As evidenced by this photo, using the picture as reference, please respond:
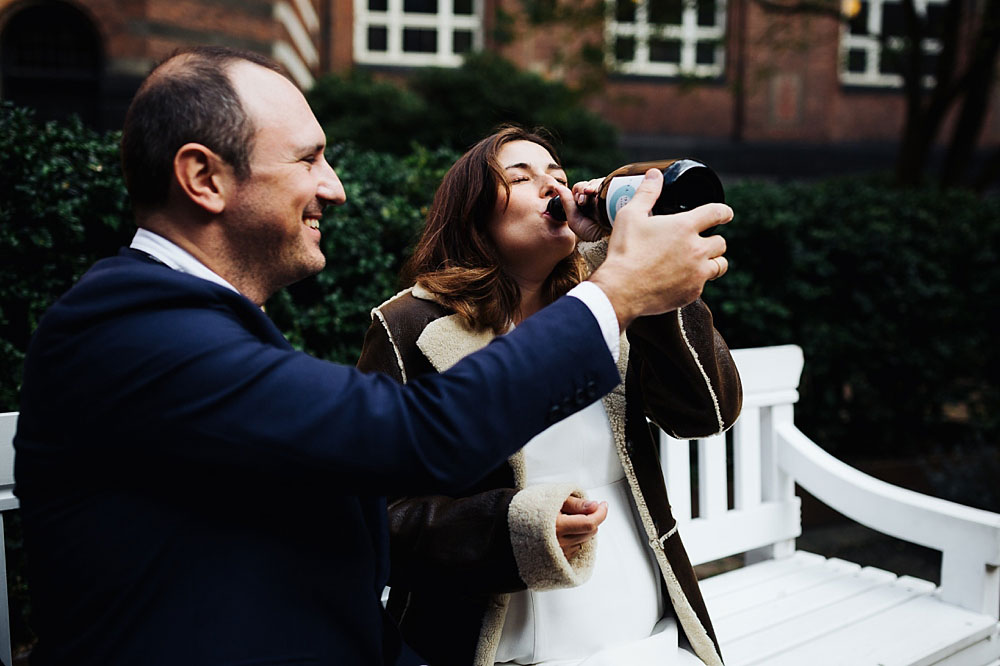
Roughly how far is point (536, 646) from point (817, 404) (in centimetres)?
408

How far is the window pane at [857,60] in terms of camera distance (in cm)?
1818

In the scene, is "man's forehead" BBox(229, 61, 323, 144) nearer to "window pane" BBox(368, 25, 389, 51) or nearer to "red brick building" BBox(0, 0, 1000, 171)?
"red brick building" BBox(0, 0, 1000, 171)

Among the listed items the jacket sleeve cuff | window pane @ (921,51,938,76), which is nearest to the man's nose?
the jacket sleeve cuff

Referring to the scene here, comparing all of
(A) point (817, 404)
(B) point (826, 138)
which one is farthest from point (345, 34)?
(A) point (817, 404)

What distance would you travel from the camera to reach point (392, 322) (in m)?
2.12

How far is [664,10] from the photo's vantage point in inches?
397

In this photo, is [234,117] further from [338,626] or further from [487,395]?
[338,626]

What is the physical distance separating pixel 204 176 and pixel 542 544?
0.96 m

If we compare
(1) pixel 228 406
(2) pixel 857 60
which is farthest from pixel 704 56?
(1) pixel 228 406

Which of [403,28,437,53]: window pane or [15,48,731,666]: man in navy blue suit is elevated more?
[403,28,437,53]: window pane

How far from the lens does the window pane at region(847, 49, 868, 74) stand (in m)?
18.2

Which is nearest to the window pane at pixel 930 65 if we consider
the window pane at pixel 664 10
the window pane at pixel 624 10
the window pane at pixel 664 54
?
the window pane at pixel 664 54

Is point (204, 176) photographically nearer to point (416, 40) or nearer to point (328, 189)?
point (328, 189)

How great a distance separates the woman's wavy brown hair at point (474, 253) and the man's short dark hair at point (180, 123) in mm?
878
